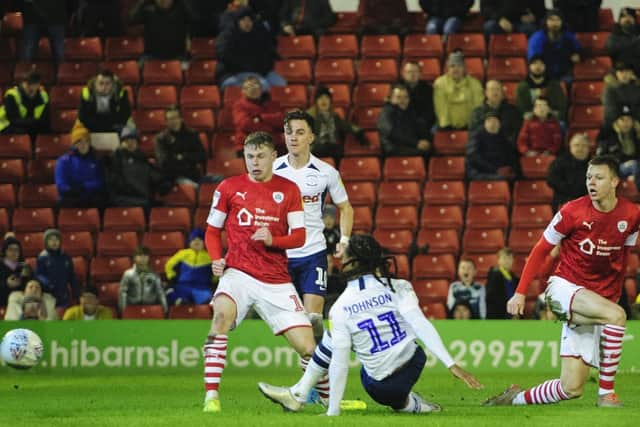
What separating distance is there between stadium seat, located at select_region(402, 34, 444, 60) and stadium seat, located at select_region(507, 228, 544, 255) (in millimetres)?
4149

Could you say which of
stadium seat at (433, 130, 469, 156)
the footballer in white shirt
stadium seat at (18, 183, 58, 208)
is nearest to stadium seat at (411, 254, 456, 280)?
stadium seat at (433, 130, 469, 156)

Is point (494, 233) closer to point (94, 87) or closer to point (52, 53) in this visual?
point (94, 87)

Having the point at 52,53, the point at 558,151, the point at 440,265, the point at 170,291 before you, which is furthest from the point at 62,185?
the point at 558,151

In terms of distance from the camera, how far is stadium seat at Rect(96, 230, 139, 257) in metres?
21.2

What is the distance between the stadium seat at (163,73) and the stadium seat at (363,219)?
459 cm

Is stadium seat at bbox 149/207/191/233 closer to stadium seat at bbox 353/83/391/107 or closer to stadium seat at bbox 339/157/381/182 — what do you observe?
stadium seat at bbox 339/157/381/182

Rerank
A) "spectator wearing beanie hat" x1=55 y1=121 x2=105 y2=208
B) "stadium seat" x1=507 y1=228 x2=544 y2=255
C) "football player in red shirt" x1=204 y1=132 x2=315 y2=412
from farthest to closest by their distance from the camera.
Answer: "spectator wearing beanie hat" x1=55 y1=121 x2=105 y2=208 < "stadium seat" x1=507 y1=228 x2=544 y2=255 < "football player in red shirt" x1=204 y1=132 x2=315 y2=412

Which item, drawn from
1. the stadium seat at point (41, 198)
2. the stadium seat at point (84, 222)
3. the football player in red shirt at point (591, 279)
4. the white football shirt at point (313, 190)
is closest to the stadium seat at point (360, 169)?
the stadium seat at point (84, 222)

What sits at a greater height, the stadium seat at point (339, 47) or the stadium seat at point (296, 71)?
the stadium seat at point (339, 47)

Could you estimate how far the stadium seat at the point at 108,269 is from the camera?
2095cm

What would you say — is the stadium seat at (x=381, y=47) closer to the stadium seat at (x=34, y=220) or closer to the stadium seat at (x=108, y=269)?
the stadium seat at (x=108, y=269)

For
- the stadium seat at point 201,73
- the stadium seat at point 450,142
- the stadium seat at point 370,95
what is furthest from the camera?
the stadium seat at point 201,73

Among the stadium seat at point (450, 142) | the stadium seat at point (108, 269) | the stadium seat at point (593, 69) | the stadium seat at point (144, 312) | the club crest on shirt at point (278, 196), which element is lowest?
the stadium seat at point (144, 312)

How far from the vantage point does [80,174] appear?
2131 centimetres
